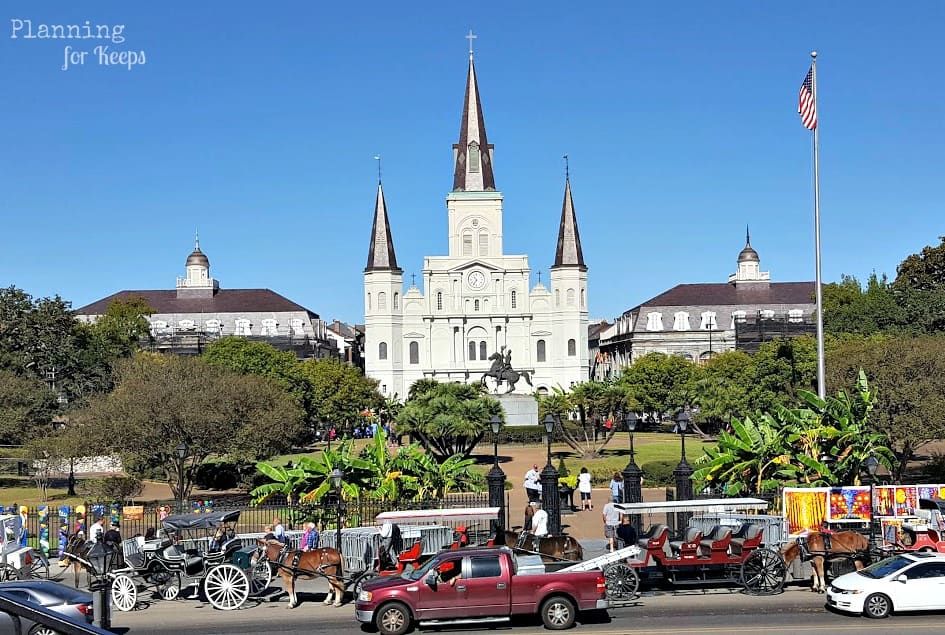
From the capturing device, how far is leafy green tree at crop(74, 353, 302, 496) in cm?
3259

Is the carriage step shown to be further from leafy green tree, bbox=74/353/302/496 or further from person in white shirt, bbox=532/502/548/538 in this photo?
leafy green tree, bbox=74/353/302/496

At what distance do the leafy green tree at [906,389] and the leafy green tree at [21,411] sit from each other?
31.3 meters

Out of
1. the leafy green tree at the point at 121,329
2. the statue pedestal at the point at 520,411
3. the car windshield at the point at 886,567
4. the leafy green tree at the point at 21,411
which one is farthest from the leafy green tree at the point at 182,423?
A: the statue pedestal at the point at 520,411

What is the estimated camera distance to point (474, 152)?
11238cm

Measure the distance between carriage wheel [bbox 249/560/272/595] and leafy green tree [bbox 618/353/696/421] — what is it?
5269 centimetres

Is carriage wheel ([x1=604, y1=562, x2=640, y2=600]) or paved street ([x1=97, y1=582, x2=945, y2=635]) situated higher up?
carriage wheel ([x1=604, y1=562, x2=640, y2=600])

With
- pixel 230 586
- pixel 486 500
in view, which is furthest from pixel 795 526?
pixel 230 586

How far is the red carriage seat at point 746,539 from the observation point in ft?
58.1

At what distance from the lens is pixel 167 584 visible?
60.7 ft

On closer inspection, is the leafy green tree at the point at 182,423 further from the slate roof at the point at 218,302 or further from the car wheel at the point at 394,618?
the slate roof at the point at 218,302

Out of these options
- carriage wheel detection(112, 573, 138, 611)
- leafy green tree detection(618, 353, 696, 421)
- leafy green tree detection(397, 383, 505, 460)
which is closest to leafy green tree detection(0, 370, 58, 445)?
leafy green tree detection(397, 383, 505, 460)

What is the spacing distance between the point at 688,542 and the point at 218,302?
358ft

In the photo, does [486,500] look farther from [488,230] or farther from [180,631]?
[488,230]

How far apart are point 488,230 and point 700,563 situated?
95276mm
